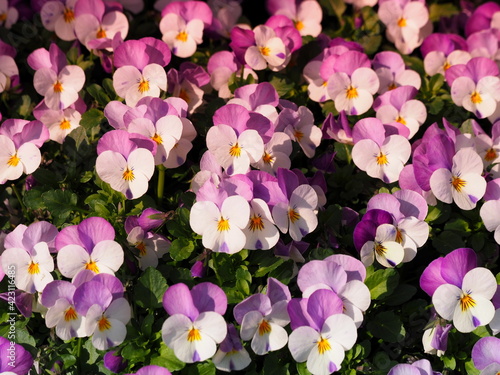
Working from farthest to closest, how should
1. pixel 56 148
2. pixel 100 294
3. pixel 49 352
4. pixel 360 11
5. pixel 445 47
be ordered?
1. pixel 360 11
2. pixel 445 47
3. pixel 56 148
4. pixel 49 352
5. pixel 100 294

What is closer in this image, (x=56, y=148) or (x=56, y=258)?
(x=56, y=258)

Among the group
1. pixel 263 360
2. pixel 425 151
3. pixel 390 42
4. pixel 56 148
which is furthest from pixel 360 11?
pixel 263 360

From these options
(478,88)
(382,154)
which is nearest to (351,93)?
(382,154)

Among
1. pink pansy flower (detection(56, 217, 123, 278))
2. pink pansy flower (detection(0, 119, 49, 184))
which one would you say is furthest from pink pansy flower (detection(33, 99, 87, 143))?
pink pansy flower (detection(56, 217, 123, 278))

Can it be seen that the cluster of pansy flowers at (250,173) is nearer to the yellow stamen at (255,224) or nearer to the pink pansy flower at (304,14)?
the yellow stamen at (255,224)

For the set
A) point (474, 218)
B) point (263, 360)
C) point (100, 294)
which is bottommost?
point (263, 360)

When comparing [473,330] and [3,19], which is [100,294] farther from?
[3,19]

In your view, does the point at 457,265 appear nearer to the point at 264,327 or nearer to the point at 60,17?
the point at 264,327

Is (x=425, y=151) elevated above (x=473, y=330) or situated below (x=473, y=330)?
above
